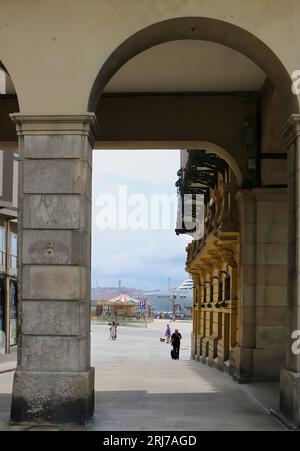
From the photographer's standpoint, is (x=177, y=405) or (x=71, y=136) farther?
(x=177, y=405)

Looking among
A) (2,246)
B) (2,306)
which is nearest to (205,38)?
(2,246)

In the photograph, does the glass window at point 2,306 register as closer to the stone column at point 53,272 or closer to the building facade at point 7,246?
the building facade at point 7,246

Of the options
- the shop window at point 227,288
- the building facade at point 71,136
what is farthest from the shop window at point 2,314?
the building facade at point 71,136

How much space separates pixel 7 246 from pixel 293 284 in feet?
76.2

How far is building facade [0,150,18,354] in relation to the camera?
3098 cm

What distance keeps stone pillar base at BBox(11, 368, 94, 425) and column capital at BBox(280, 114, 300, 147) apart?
510cm

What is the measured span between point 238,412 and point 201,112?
8907 mm

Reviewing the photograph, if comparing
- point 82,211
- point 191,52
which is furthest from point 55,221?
point 191,52

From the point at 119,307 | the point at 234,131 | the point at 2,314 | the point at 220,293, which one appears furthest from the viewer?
the point at 119,307

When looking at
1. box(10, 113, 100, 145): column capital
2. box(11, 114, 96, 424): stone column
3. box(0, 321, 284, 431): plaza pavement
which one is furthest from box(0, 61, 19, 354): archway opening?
box(11, 114, 96, 424): stone column

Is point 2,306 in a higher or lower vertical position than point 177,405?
higher

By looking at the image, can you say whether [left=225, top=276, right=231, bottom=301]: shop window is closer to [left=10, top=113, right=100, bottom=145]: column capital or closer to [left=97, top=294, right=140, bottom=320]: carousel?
[left=10, top=113, right=100, bottom=145]: column capital

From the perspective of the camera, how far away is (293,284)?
11.5 m

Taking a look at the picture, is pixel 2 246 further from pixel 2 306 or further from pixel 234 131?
pixel 234 131
